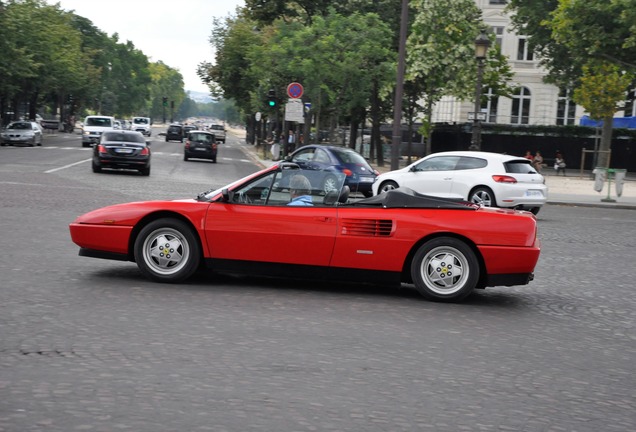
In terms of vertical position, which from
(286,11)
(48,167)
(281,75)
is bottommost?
(48,167)

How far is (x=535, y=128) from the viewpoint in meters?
55.4

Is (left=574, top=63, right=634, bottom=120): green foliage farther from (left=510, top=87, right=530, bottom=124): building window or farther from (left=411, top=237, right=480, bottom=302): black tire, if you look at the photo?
(left=411, top=237, right=480, bottom=302): black tire

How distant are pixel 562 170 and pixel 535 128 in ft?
20.9

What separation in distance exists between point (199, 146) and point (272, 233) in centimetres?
3712

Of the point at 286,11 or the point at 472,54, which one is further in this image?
the point at 286,11

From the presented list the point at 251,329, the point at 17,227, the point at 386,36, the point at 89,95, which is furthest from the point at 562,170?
the point at 89,95

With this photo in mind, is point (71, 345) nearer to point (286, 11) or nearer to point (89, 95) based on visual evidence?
point (286, 11)

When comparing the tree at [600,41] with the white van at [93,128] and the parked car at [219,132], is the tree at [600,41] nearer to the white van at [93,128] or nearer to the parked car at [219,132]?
the white van at [93,128]

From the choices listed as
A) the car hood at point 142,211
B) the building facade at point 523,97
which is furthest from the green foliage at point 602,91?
the car hood at point 142,211

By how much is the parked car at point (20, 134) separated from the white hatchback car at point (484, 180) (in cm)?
3562

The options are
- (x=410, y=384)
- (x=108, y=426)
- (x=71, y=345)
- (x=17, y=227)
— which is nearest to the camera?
(x=108, y=426)

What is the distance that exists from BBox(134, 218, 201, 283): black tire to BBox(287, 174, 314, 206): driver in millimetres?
1021

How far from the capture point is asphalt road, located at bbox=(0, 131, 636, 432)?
195 inches

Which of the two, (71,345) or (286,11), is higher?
(286,11)
